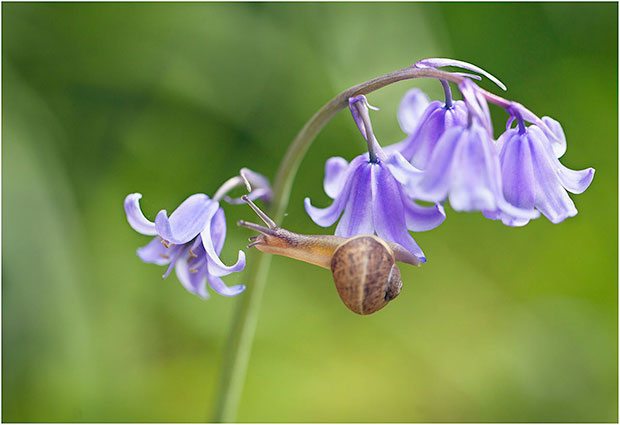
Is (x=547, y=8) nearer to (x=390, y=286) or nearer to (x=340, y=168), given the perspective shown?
(x=340, y=168)

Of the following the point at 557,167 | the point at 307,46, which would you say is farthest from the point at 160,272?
the point at 557,167

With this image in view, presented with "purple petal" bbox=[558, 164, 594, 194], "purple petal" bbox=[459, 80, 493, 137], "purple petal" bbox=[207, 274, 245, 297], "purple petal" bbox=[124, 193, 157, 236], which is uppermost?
"purple petal" bbox=[558, 164, 594, 194]

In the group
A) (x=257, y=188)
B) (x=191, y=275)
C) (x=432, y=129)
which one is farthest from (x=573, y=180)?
(x=191, y=275)

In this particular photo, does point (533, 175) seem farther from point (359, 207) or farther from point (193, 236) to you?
point (193, 236)

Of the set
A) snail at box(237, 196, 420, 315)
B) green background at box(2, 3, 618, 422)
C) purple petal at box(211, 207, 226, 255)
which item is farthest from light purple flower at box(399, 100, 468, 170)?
green background at box(2, 3, 618, 422)

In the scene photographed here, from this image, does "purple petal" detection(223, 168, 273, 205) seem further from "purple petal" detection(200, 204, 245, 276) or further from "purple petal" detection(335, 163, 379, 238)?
"purple petal" detection(335, 163, 379, 238)

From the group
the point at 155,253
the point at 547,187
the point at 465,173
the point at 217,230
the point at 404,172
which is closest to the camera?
the point at 465,173
